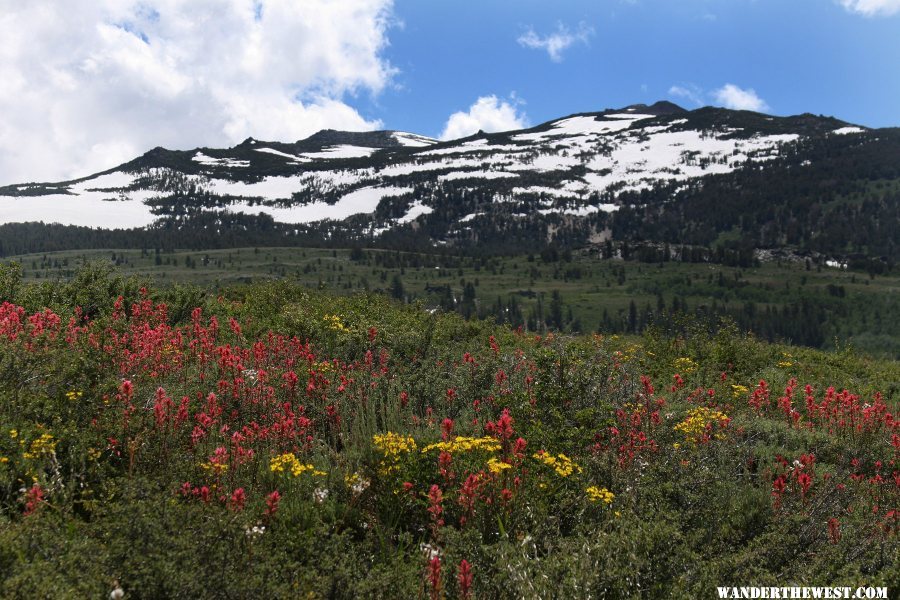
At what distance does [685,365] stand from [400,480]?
33.4ft

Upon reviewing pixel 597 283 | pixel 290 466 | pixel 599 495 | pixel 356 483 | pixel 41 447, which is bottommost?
pixel 597 283

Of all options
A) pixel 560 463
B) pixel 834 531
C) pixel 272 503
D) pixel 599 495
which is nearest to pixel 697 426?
pixel 834 531

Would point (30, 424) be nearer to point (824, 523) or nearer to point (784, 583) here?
point (784, 583)

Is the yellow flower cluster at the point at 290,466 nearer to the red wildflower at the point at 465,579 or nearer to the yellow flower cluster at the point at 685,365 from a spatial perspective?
the red wildflower at the point at 465,579

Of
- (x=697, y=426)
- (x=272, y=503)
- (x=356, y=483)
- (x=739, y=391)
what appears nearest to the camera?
(x=272, y=503)

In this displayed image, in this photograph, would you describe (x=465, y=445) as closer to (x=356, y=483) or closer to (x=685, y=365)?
(x=356, y=483)


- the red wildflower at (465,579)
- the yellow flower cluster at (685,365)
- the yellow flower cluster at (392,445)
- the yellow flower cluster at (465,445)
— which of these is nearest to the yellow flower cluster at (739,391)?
the yellow flower cluster at (685,365)

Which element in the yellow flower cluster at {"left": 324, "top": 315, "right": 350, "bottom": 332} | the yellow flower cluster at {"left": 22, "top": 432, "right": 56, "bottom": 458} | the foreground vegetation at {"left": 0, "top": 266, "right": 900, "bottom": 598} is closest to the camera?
the foreground vegetation at {"left": 0, "top": 266, "right": 900, "bottom": 598}

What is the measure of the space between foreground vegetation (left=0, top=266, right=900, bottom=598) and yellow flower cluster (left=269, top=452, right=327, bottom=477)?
27mm

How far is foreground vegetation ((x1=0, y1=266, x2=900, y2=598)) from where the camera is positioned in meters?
3.49

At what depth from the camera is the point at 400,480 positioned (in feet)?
15.8

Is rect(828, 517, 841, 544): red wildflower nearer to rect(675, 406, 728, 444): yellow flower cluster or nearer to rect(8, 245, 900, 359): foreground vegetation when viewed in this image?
rect(675, 406, 728, 444): yellow flower cluster

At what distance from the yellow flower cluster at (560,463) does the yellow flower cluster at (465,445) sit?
43 cm

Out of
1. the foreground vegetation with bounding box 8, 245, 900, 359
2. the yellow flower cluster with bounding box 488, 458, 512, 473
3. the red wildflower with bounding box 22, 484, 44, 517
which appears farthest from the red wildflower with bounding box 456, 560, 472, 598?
the foreground vegetation with bounding box 8, 245, 900, 359
